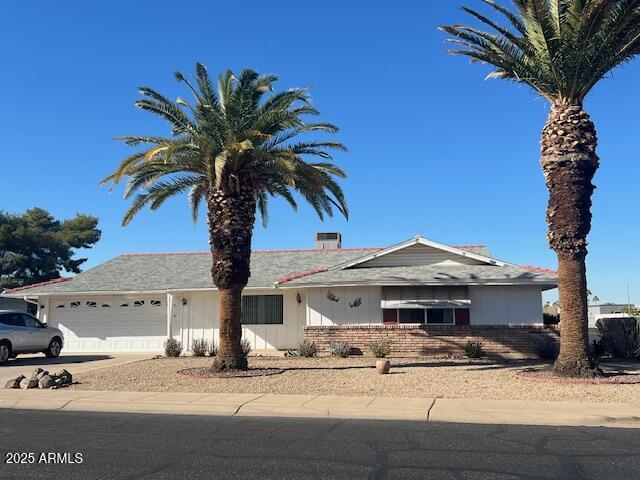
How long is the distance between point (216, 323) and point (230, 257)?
8783 millimetres

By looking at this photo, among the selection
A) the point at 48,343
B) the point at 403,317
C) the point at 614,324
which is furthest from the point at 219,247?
the point at 614,324

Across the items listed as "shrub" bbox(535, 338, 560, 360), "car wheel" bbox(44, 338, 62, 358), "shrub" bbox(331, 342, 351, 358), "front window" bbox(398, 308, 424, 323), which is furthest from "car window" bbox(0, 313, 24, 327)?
"shrub" bbox(535, 338, 560, 360)

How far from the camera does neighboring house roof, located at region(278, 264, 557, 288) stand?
1994 centimetres

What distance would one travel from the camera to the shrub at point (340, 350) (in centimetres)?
2036

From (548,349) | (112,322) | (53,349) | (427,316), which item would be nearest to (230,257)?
(427,316)

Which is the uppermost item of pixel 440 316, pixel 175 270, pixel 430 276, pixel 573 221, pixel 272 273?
pixel 573 221

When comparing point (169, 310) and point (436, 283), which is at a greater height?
point (436, 283)

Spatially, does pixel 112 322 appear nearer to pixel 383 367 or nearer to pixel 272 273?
pixel 272 273

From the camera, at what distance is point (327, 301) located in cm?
2167

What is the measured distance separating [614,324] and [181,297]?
1618cm

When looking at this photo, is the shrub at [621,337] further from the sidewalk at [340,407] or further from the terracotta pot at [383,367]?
the sidewalk at [340,407]

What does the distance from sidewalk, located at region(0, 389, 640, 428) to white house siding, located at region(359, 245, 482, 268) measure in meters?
10.9

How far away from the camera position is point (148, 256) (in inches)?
1166

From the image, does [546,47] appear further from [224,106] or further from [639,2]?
[224,106]
